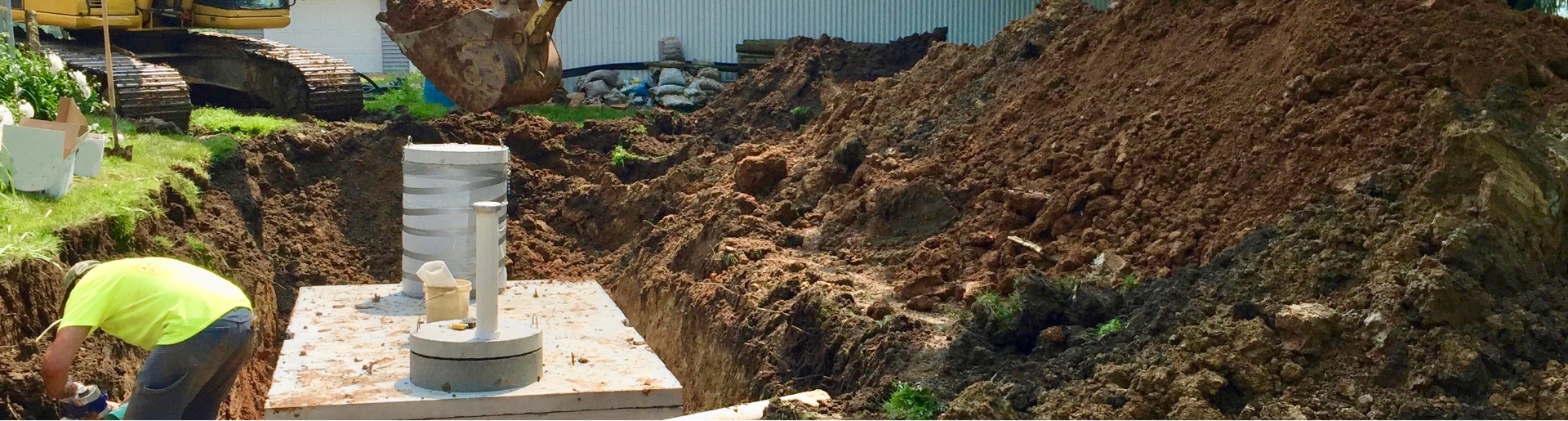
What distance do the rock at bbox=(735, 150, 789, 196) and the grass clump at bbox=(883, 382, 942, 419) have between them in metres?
4.94

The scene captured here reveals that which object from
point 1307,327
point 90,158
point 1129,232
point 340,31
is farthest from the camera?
point 340,31

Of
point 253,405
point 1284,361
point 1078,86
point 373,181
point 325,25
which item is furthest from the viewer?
point 325,25

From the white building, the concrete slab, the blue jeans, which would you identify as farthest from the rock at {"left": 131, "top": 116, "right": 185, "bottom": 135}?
the white building

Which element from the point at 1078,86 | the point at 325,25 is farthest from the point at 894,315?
the point at 325,25

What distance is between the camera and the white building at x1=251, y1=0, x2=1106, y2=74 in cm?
2177

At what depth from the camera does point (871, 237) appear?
8500 mm

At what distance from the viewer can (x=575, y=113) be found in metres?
16.5

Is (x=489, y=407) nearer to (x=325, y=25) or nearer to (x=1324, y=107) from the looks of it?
(x=1324, y=107)

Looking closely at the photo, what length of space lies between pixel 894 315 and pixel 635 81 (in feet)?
46.9

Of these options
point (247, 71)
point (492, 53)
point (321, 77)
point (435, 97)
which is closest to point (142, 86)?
point (321, 77)

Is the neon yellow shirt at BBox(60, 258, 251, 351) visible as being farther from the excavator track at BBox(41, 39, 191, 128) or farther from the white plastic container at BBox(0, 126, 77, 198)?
the excavator track at BBox(41, 39, 191, 128)

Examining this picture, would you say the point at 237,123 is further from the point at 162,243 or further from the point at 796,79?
the point at 796,79

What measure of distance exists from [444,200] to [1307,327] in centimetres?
513

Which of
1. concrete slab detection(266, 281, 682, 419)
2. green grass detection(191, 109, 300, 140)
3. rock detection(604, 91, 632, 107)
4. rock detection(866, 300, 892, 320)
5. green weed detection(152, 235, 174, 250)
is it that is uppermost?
rock detection(604, 91, 632, 107)
